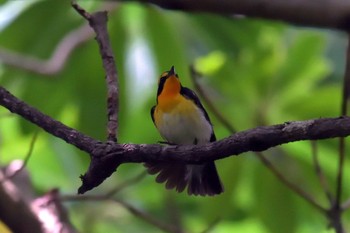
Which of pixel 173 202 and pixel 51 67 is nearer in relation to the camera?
pixel 51 67

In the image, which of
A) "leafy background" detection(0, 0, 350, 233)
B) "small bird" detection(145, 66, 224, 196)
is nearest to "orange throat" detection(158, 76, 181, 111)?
"small bird" detection(145, 66, 224, 196)

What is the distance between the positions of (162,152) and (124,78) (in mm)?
1356

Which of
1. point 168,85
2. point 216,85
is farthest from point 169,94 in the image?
point 216,85

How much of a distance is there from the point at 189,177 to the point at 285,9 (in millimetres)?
595

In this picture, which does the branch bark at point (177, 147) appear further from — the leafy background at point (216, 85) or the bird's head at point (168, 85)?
the leafy background at point (216, 85)

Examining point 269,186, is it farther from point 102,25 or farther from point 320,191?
point 102,25

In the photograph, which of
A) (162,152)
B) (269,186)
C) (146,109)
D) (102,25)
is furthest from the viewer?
(146,109)

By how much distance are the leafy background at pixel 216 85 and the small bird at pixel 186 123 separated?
18cm

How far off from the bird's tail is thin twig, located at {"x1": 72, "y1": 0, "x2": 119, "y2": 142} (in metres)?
0.12

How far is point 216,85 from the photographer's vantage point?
3275 mm

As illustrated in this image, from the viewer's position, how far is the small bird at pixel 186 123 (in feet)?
8.35

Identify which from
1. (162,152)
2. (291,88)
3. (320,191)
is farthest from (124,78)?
(162,152)

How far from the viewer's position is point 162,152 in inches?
69.4

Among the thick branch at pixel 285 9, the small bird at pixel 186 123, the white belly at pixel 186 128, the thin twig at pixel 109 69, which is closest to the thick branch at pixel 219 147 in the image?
the thin twig at pixel 109 69
